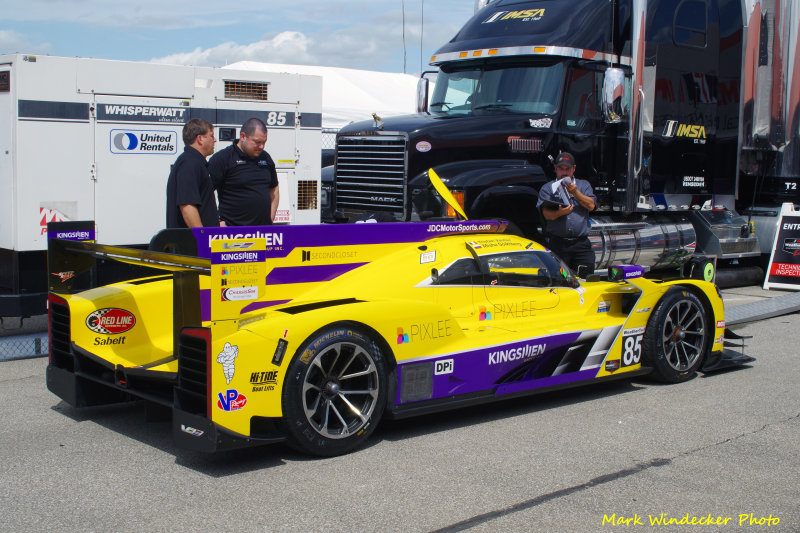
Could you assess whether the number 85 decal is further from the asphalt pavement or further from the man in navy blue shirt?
the man in navy blue shirt

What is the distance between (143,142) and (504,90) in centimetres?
442

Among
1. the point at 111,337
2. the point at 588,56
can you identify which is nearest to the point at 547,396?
the point at 111,337

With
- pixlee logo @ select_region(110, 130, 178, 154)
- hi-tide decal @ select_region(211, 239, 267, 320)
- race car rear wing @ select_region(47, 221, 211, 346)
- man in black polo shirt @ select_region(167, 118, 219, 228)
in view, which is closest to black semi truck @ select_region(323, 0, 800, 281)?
man in black polo shirt @ select_region(167, 118, 219, 228)

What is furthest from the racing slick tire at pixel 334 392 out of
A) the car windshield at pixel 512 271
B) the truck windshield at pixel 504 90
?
the truck windshield at pixel 504 90

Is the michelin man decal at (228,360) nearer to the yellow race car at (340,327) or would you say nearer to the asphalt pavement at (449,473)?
the yellow race car at (340,327)

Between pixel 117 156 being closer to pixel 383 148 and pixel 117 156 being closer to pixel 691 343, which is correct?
pixel 383 148

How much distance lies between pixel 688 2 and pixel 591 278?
21.0 ft

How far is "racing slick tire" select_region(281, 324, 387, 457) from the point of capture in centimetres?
475

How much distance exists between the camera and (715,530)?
4066mm

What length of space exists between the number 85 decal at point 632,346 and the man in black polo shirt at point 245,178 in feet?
10.3

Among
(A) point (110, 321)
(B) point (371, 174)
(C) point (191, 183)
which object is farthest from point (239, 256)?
(B) point (371, 174)

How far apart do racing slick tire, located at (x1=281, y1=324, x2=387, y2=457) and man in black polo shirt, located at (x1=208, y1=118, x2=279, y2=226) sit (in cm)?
279

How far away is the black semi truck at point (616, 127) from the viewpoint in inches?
395

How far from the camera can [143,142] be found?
338 inches
